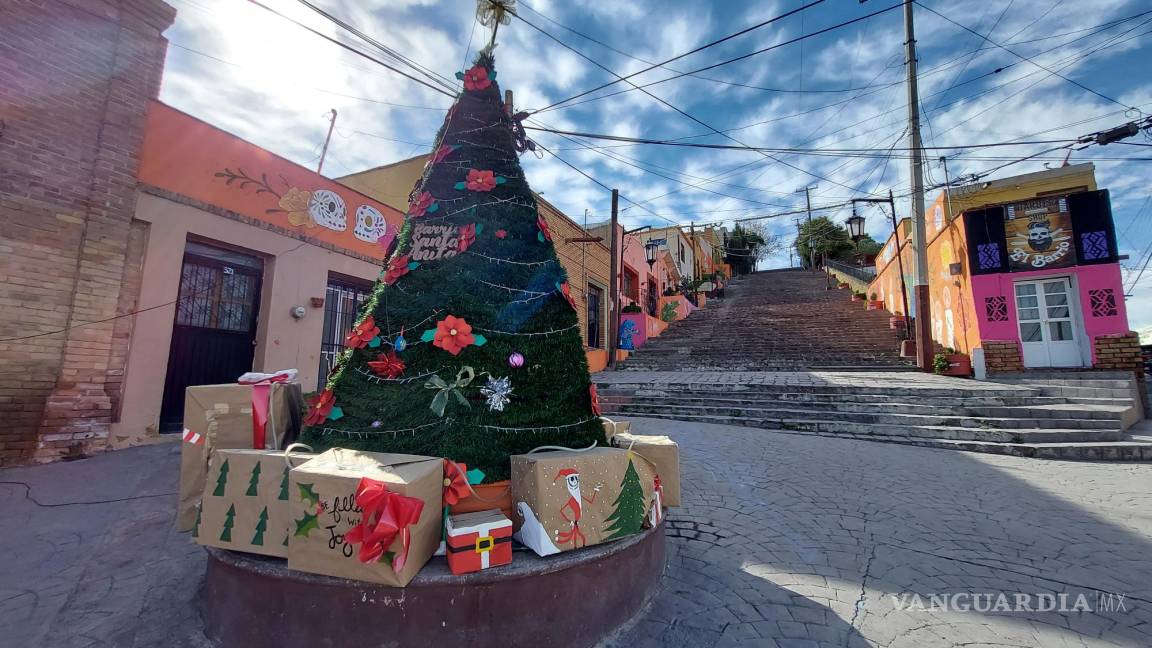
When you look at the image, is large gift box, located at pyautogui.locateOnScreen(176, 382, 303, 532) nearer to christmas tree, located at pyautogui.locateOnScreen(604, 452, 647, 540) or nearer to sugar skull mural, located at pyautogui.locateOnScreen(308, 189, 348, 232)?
christmas tree, located at pyautogui.locateOnScreen(604, 452, 647, 540)

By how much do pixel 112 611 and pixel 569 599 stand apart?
2460 mm

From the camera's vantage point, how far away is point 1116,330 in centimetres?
906

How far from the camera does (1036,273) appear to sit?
9.78m

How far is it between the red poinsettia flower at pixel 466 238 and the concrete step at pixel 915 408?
7154 mm

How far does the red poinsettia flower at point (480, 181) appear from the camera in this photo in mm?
2949

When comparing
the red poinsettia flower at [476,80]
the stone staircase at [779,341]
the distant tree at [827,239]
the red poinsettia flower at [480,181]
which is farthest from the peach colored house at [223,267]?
the distant tree at [827,239]

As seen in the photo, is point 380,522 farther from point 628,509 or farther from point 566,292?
point 566,292

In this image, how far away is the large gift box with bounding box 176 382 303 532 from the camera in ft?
8.09

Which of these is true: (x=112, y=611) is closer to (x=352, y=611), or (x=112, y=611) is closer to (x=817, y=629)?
(x=352, y=611)

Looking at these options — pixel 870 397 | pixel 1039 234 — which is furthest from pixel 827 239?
pixel 870 397

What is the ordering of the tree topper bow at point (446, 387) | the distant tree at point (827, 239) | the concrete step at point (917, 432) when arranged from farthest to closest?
the distant tree at point (827, 239) → the concrete step at point (917, 432) → the tree topper bow at point (446, 387)

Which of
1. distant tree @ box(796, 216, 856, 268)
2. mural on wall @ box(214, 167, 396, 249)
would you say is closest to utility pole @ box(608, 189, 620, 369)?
mural on wall @ box(214, 167, 396, 249)

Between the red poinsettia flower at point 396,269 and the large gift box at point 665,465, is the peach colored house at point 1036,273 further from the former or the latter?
the red poinsettia flower at point 396,269

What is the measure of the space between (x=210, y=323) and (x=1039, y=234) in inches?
637
